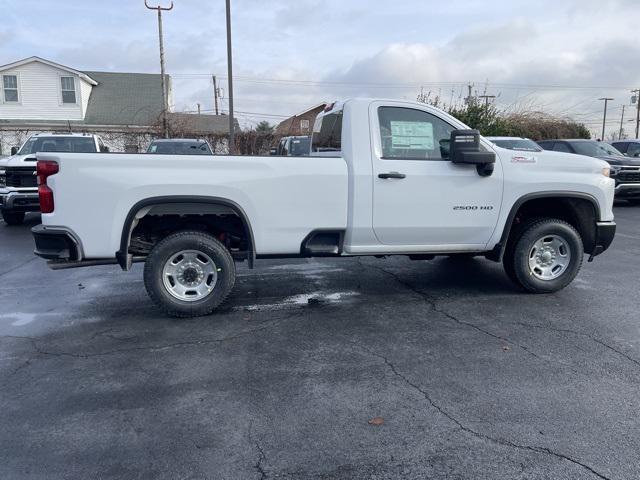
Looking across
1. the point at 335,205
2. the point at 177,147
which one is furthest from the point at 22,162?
the point at 335,205

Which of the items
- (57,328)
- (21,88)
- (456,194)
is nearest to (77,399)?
(57,328)

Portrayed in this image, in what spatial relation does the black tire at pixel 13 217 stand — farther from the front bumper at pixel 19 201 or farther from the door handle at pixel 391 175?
the door handle at pixel 391 175

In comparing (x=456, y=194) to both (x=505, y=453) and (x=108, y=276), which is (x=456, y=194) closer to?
(x=505, y=453)

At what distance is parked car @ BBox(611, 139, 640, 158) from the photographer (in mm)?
16469

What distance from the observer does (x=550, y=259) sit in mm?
5953

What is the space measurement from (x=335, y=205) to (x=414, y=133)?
1181 millimetres

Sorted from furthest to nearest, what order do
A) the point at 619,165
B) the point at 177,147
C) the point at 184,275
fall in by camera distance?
1. the point at 619,165
2. the point at 177,147
3. the point at 184,275

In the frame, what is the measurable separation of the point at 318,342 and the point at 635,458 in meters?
2.46

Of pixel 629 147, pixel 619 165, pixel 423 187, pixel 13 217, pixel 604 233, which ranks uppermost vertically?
pixel 629 147

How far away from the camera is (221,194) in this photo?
4871 mm

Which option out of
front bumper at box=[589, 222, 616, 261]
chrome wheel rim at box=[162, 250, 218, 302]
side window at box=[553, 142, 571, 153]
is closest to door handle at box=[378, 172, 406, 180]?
chrome wheel rim at box=[162, 250, 218, 302]

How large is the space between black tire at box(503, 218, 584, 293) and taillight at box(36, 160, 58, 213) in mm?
4800

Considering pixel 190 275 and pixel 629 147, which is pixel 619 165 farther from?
pixel 190 275

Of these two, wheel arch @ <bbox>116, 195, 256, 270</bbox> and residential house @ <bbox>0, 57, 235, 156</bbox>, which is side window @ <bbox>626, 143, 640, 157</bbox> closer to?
wheel arch @ <bbox>116, 195, 256, 270</bbox>
